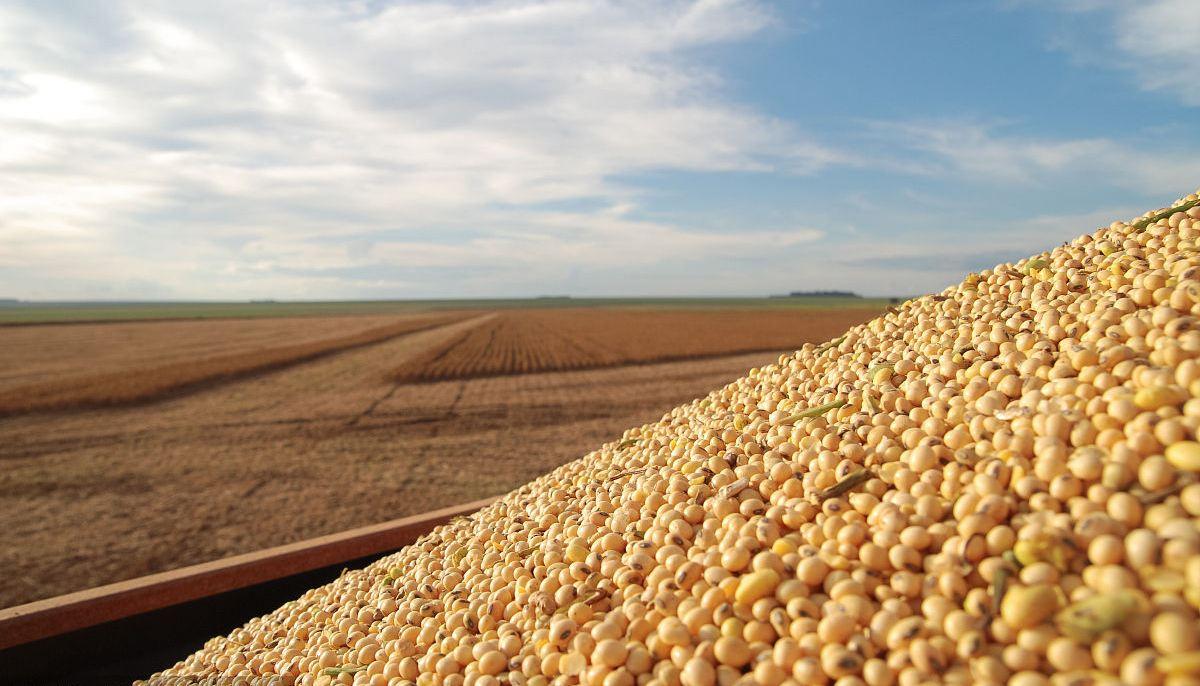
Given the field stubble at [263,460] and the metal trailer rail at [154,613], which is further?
the field stubble at [263,460]

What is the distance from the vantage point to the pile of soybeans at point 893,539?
1388 millimetres

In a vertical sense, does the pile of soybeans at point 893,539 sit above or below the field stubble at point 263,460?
above

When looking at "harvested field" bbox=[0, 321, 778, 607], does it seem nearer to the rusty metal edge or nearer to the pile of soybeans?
the rusty metal edge

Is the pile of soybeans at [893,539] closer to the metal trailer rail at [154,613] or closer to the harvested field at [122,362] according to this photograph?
the metal trailer rail at [154,613]

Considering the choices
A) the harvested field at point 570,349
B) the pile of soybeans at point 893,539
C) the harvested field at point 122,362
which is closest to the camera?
the pile of soybeans at point 893,539

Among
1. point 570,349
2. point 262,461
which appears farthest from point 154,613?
point 570,349

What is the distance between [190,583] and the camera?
318cm

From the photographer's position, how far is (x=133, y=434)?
43.5ft

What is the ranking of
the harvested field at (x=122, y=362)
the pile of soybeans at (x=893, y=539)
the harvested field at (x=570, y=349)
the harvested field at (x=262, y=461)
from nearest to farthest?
the pile of soybeans at (x=893, y=539) < the harvested field at (x=262, y=461) < the harvested field at (x=122, y=362) < the harvested field at (x=570, y=349)

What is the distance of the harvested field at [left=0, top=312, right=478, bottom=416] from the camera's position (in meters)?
18.0

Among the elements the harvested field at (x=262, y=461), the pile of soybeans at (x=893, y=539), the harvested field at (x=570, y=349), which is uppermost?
the pile of soybeans at (x=893, y=539)

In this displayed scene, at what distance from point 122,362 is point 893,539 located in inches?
1313

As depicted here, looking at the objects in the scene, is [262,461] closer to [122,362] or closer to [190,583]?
[190,583]

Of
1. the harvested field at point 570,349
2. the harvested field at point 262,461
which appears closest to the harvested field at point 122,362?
the harvested field at point 262,461
